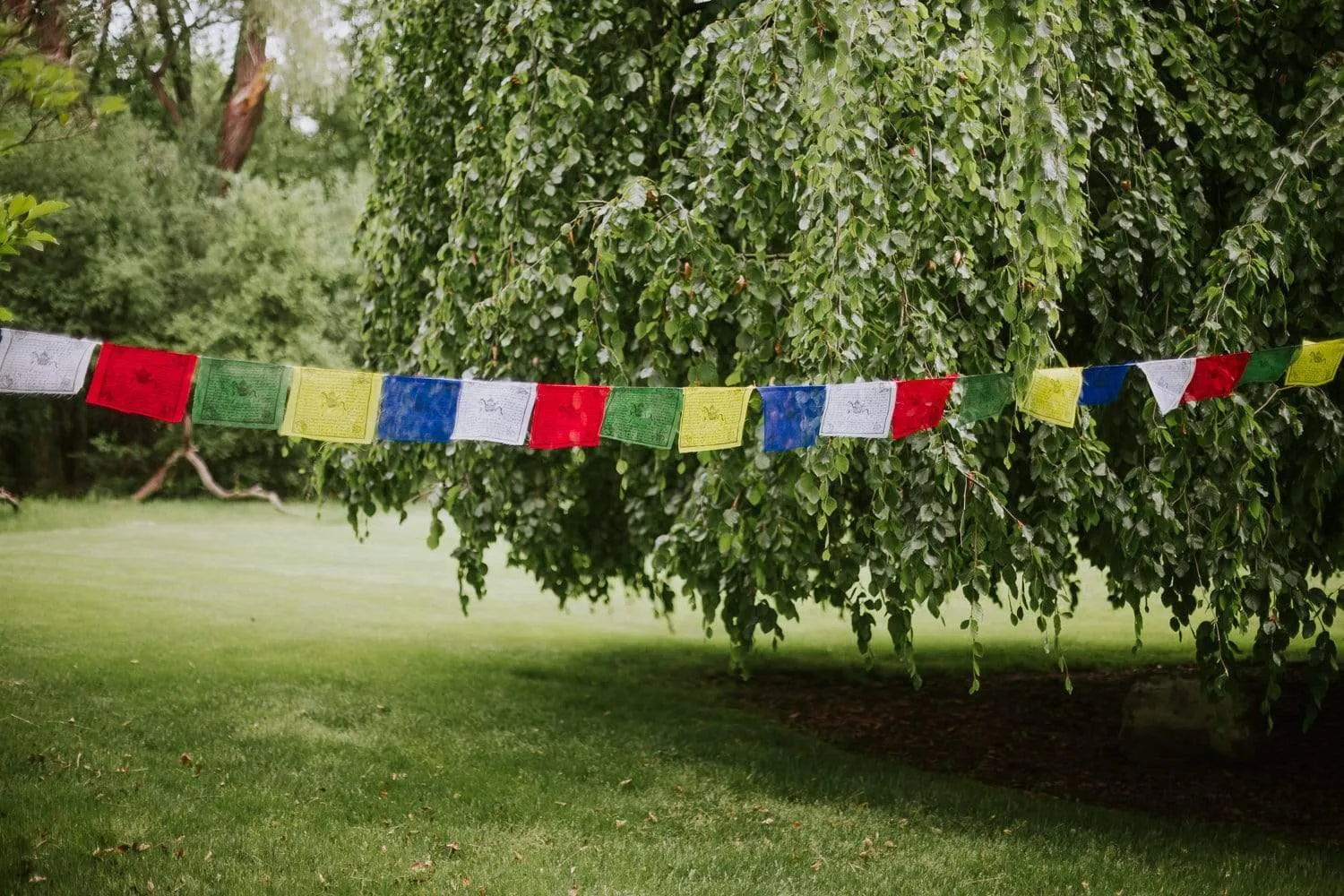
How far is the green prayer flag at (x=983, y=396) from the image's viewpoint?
12.1 feet

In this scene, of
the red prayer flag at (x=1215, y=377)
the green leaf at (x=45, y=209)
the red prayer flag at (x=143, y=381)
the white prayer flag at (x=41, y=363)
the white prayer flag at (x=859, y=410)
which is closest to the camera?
the green leaf at (x=45, y=209)

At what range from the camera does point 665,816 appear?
454cm

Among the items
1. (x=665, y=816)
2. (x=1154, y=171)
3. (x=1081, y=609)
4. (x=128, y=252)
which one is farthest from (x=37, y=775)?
(x=128, y=252)

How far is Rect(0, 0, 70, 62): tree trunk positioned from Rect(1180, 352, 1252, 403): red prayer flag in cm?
380

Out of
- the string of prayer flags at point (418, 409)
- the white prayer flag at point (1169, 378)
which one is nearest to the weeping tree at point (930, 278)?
the white prayer flag at point (1169, 378)

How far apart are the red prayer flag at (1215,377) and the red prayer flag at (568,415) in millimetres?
2044

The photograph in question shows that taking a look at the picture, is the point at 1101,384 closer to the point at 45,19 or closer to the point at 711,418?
the point at 711,418

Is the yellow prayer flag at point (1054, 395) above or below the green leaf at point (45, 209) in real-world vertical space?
below

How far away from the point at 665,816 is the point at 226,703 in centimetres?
268

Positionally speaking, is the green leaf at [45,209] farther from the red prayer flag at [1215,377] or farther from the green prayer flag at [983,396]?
the red prayer flag at [1215,377]

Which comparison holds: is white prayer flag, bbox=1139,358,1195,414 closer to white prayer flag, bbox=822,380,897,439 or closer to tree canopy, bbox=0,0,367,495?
white prayer flag, bbox=822,380,897,439

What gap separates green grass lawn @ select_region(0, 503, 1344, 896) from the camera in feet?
12.5

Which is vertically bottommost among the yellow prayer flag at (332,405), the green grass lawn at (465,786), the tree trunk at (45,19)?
the green grass lawn at (465,786)

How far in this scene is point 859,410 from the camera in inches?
137
